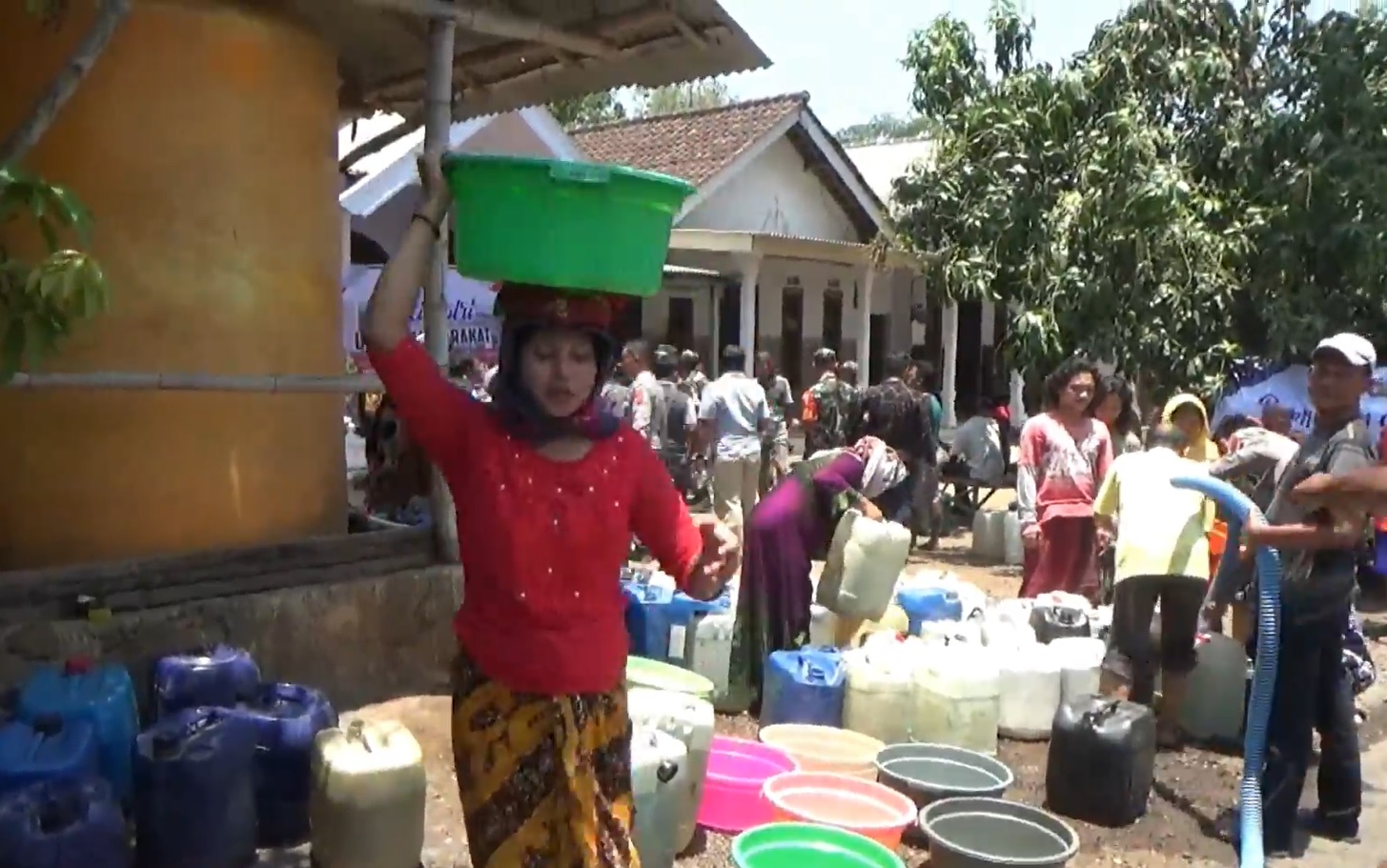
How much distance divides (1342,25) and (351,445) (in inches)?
367

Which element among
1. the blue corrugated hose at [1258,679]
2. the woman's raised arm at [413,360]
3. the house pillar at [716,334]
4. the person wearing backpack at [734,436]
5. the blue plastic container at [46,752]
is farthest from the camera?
the house pillar at [716,334]

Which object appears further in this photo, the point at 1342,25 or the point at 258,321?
the point at 1342,25

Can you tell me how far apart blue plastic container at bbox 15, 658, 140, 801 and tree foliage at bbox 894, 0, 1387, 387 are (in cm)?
769

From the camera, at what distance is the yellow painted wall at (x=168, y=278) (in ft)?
14.9

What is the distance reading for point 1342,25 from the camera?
987 cm

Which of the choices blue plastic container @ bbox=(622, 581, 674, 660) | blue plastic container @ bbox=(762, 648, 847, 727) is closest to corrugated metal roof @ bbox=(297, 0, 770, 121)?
blue plastic container @ bbox=(622, 581, 674, 660)

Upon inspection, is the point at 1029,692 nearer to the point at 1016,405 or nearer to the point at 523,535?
the point at 523,535

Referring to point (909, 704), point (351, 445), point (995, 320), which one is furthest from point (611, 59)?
point (995, 320)

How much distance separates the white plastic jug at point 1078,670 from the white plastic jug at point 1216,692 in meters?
0.46

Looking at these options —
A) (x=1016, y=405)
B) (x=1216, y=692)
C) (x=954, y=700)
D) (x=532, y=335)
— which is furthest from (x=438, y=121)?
(x=1016, y=405)

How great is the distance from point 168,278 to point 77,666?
149cm

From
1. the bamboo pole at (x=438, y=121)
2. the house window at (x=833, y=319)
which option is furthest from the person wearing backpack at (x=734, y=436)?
the house window at (x=833, y=319)

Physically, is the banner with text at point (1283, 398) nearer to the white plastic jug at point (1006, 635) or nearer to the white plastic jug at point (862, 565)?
the white plastic jug at point (1006, 635)

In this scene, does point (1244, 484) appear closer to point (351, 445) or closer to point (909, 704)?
point (909, 704)
